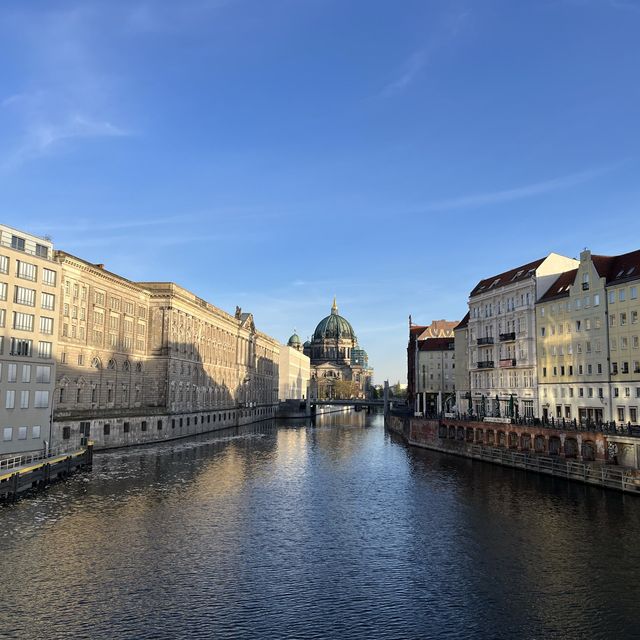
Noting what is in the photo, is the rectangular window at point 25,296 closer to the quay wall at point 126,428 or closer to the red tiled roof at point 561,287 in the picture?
the quay wall at point 126,428

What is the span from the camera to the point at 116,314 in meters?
106

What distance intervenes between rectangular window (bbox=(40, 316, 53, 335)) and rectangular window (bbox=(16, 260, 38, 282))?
5.51m

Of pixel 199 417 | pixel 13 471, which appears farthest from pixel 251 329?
pixel 13 471

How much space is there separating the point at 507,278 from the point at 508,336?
1279 centimetres

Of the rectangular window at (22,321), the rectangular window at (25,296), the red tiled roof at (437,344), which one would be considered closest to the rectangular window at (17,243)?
the rectangular window at (25,296)

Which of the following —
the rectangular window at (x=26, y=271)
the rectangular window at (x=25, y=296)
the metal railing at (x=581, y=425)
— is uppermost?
the rectangular window at (x=26, y=271)

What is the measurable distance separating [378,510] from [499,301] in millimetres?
59141

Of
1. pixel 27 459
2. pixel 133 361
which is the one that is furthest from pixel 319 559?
pixel 133 361

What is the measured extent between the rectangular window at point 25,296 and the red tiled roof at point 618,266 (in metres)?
74.6

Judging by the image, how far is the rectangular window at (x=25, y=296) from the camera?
74188mm

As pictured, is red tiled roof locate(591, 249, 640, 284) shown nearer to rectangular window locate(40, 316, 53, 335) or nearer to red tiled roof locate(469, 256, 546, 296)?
red tiled roof locate(469, 256, 546, 296)

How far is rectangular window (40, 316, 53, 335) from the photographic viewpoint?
7856 centimetres

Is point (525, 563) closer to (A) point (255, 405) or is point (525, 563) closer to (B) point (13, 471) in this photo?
(B) point (13, 471)

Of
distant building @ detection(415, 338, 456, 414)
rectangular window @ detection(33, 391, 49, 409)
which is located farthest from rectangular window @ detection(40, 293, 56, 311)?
distant building @ detection(415, 338, 456, 414)
